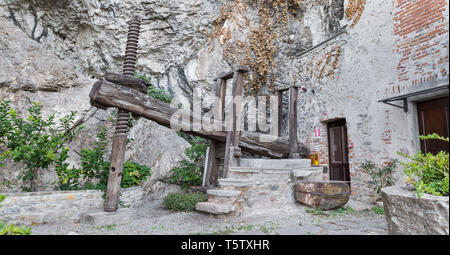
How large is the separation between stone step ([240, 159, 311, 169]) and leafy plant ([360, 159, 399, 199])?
1486 mm

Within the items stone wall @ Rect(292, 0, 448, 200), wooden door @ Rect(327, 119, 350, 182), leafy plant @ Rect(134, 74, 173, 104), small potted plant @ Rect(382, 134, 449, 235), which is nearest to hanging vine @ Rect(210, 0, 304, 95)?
stone wall @ Rect(292, 0, 448, 200)

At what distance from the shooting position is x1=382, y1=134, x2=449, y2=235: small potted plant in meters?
1.93

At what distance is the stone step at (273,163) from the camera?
5.04m

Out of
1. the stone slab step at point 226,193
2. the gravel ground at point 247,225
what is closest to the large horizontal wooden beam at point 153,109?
the stone slab step at point 226,193

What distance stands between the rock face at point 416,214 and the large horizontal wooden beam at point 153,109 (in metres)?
3.46

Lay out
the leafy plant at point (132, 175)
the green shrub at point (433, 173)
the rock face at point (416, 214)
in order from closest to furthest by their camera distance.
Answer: the rock face at point (416, 214)
the green shrub at point (433, 173)
the leafy plant at point (132, 175)

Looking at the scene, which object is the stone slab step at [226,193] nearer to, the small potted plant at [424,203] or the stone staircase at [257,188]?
the stone staircase at [257,188]

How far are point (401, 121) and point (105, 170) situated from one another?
238 inches

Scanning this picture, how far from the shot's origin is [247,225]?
149 inches

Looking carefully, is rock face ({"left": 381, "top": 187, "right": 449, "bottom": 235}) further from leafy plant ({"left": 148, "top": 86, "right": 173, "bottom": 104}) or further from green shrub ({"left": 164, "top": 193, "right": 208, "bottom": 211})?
leafy plant ({"left": 148, "top": 86, "right": 173, "bottom": 104})

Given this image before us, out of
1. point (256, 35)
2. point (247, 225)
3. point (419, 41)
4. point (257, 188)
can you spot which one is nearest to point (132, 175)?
point (257, 188)

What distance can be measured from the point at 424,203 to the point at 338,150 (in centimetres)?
562

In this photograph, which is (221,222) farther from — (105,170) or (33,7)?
(33,7)
